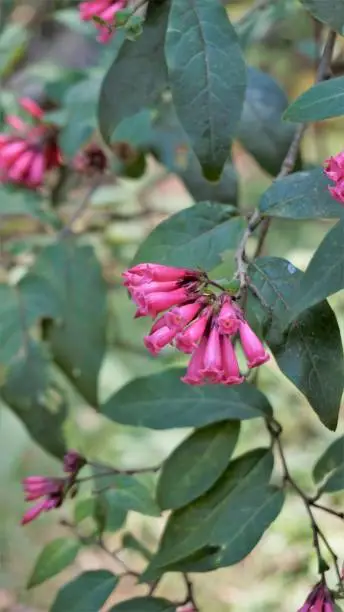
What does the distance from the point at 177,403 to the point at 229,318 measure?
29 centimetres

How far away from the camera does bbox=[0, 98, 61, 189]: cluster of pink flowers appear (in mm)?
1340

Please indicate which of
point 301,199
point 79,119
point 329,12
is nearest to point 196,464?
point 301,199

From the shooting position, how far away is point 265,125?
1.10 metres

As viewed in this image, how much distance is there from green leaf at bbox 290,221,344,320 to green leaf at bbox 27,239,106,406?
625 millimetres

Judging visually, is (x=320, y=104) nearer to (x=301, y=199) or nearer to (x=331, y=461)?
(x=301, y=199)

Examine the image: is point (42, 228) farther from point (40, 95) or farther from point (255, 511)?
point (255, 511)

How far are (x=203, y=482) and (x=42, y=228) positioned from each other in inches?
37.4

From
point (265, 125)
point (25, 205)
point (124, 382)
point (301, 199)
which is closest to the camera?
point (301, 199)

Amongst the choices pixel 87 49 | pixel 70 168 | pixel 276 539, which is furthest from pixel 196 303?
pixel 87 49

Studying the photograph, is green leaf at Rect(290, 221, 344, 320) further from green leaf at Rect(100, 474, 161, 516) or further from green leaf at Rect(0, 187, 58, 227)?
green leaf at Rect(0, 187, 58, 227)

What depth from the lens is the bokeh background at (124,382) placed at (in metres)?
1.50

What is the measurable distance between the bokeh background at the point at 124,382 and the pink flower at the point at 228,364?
0.72m

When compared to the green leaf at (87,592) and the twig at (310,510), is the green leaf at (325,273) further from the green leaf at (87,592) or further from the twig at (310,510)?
the green leaf at (87,592)

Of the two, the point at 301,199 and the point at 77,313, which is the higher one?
the point at 301,199
